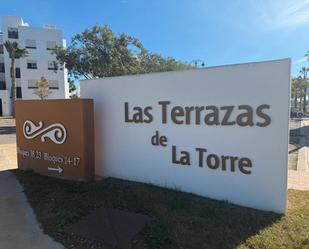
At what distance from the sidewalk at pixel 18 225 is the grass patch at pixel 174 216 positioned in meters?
0.13

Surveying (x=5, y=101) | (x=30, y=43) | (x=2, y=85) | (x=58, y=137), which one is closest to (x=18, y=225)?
(x=58, y=137)

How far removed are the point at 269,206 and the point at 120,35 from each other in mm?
23912

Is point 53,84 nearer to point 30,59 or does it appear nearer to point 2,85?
point 30,59

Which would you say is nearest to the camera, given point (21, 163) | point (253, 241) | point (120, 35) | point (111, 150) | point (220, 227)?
point (253, 241)

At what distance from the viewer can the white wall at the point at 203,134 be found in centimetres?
458

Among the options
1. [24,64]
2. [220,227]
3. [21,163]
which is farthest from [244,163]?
[24,64]

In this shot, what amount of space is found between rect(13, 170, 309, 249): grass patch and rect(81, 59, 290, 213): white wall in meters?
0.33

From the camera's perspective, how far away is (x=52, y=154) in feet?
23.2

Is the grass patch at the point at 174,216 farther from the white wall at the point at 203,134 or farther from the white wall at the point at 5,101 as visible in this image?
the white wall at the point at 5,101

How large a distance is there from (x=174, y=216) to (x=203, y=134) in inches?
A: 69.5

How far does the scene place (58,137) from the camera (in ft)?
22.6

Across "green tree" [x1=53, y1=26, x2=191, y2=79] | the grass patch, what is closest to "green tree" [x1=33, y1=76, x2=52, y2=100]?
"green tree" [x1=53, y1=26, x2=191, y2=79]

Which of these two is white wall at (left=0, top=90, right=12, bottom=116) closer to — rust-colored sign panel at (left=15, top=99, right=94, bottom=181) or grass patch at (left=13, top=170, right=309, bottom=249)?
rust-colored sign panel at (left=15, top=99, right=94, bottom=181)

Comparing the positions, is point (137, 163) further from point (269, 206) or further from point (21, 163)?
point (21, 163)
